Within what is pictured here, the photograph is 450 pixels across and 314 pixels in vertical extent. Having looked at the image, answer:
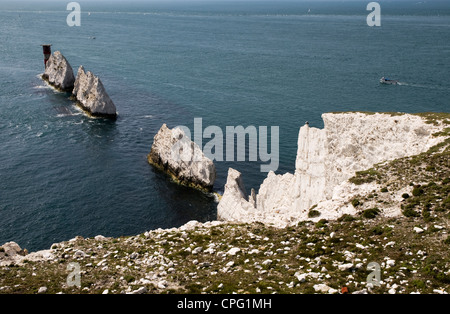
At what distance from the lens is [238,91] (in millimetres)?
119688

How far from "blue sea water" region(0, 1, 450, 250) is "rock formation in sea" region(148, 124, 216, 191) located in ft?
7.59

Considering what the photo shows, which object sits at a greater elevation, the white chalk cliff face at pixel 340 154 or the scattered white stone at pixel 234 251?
the white chalk cliff face at pixel 340 154

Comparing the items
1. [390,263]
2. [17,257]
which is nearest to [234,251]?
[390,263]

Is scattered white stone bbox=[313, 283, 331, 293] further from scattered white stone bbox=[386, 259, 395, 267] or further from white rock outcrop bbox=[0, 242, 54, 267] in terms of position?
white rock outcrop bbox=[0, 242, 54, 267]

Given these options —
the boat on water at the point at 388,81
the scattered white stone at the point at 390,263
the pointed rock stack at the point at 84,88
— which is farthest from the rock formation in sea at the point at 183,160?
the boat on water at the point at 388,81

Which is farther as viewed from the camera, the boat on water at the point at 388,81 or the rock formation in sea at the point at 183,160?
the boat on water at the point at 388,81

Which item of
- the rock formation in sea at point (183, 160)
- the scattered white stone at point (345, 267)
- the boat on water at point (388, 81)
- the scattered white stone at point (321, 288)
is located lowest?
the rock formation in sea at point (183, 160)

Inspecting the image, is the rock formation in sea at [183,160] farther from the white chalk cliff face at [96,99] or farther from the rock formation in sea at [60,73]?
the rock formation in sea at [60,73]

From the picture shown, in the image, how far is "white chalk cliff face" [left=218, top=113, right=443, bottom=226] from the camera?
35156 millimetres

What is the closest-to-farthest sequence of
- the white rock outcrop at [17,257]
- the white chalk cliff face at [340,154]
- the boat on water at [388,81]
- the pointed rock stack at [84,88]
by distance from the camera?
the white rock outcrop at [17,257]
the white chalk cliff face at [340,154]
the pointed rock stack at [84,88]
the boat on water at [388,81]

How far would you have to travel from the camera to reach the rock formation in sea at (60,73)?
125 m

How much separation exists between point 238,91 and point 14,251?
93014 mm

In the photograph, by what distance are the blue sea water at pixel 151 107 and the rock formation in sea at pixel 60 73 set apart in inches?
157
